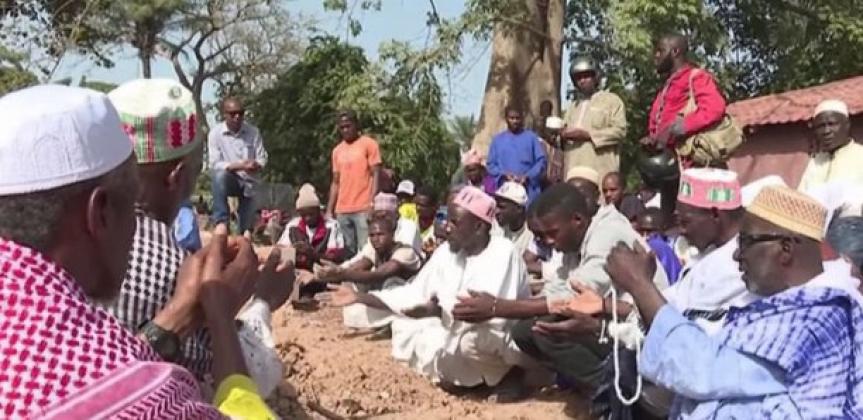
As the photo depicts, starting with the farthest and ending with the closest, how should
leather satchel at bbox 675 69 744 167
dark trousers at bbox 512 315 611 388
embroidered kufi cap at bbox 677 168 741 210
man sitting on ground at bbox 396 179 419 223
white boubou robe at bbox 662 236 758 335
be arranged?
man sitting on ground at bbox 396 179 419 223 < leather satchel at bbox 675 69 744 167 < dark trousers at bbox 512 315 611 388 < embroidered kufi cap at bbox 677 168 741 210 < white boubou robe at bbox 662 236 758 335

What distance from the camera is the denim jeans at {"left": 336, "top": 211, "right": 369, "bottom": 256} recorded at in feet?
36.4

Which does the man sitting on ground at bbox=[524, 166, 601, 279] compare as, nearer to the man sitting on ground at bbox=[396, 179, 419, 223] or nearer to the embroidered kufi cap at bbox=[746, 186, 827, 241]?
the embroidered kufi cap at bbox=[746, 186, 827, 241]

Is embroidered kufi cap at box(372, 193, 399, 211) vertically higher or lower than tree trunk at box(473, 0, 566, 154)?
lower

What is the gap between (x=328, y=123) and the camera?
17.5m

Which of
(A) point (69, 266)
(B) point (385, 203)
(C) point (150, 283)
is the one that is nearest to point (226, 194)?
(B) point (385, 203)

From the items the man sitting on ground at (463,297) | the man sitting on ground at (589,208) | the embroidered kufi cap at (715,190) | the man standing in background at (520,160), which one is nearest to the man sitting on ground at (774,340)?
the embroidered kufi cap at (715,190)

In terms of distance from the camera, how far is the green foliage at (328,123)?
1531 cm

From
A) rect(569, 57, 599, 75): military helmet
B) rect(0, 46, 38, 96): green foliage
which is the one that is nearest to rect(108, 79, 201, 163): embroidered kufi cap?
rect(569, 57, 599, 75): military helmet

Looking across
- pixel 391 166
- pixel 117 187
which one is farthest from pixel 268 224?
pixel 117 187

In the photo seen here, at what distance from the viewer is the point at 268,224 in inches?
486

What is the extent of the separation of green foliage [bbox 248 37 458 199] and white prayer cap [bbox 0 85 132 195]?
12.8 meters

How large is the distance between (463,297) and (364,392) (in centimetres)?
105

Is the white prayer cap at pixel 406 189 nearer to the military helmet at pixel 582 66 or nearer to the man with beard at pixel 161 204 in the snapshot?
the military helmet at pixel 582 66

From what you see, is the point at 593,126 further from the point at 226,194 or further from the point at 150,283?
the point at 150,283
